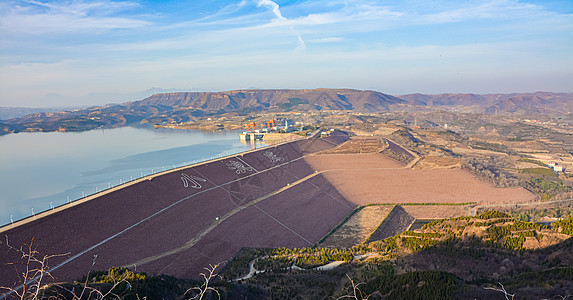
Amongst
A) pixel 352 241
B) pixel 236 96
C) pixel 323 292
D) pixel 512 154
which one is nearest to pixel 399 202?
pixel 352 241

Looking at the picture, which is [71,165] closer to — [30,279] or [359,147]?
[30,279]

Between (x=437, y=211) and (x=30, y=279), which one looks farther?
(x=437, y=211)

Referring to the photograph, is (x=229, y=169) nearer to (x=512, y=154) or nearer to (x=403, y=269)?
(x=403, y=269)

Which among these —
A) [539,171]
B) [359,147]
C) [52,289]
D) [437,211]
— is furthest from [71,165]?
[539,171]

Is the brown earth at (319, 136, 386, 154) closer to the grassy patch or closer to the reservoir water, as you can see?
the reservoir water

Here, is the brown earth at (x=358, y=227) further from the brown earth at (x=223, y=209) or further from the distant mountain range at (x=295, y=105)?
the distant mountain range at (x=295, y=105)

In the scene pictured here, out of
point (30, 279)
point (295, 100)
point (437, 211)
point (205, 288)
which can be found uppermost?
point (295, 100)

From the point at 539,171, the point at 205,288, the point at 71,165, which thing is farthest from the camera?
the point at 539,171
